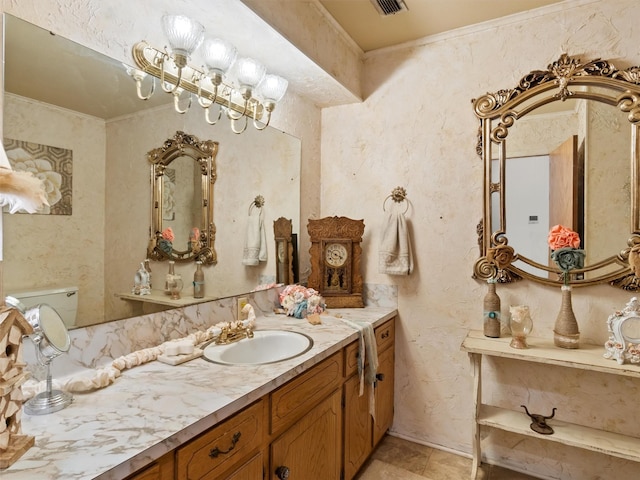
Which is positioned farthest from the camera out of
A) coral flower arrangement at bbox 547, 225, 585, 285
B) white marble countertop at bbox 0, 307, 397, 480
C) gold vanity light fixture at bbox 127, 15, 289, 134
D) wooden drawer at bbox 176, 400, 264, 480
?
coral flower arrangement at bbox 547, 225, 585, 285

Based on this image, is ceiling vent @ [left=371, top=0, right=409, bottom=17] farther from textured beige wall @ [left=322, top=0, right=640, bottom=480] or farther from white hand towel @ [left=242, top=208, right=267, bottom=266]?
white hand towel @ [left=242, top=208, right=267, bottom=266]

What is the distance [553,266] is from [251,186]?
5.49 feet

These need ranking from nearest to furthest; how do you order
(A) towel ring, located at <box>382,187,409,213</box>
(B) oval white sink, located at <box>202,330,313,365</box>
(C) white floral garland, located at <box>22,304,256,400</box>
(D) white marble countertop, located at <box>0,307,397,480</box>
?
1. (D) white marble countertop, located at <box>0,307,397,480</box>
2. (C) white floral garland, located at <box>22,304,256,400</box>
3. (B) oval white sink, located at <box>202,330,313,365</box>
4. (A) towel ring, located at <box>382,187,409,213</box>

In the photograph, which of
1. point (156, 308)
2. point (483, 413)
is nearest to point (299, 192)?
point (156, 308)

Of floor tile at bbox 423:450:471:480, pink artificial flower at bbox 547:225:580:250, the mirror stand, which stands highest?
pink artificial flower at bbox 547:225:580:250

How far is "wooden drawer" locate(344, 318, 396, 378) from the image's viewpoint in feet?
5.28

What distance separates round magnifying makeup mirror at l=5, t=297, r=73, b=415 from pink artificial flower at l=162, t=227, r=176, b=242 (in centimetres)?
55

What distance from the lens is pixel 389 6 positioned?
183 cm

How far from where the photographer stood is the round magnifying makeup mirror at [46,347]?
0.87 metres

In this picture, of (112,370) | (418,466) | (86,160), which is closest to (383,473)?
(418,466)

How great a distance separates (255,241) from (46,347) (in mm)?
1143

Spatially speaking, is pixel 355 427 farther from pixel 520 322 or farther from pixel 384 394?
pixel 520 322

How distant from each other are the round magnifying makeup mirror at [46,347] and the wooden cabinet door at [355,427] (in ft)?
3.59

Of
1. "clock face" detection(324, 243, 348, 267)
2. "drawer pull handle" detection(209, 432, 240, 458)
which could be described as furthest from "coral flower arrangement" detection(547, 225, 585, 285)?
"drawer pull handle" detection(209, 432, 240, 458)
